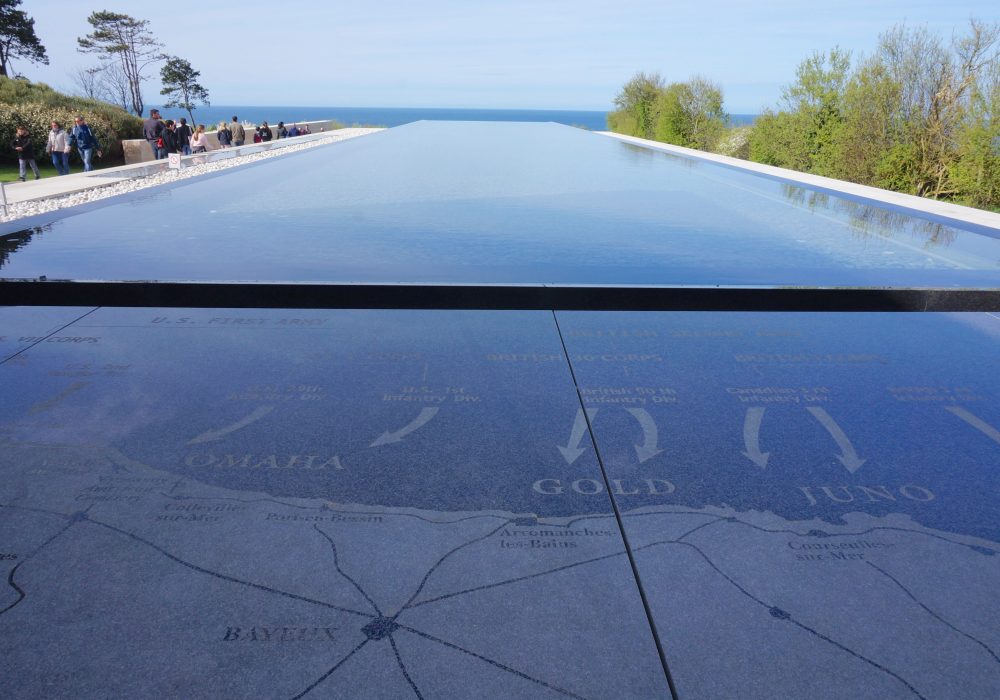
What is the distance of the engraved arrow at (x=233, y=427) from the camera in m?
2.70

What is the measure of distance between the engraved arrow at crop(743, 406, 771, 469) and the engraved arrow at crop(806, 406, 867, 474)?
0.72 ft

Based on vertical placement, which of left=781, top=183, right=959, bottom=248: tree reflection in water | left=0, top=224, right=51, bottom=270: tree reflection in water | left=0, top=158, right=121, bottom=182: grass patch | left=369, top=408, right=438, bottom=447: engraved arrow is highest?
left=0, top=158, right=121, bottom=182: grass patch

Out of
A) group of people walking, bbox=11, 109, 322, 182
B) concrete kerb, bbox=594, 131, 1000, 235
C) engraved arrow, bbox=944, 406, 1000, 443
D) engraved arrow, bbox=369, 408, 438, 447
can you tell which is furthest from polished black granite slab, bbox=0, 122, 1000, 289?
group of people walking, bbox=11, 109, 322, 182

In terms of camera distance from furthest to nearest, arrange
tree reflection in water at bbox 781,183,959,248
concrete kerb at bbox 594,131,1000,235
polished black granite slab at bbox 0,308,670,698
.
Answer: concrete kerb at bbox 594,131,1000,235, tree reflection in water at bbox 781,183,959,248, polished black granite slab at bbox 0,308,670,698

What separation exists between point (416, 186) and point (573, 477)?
845 centimetres

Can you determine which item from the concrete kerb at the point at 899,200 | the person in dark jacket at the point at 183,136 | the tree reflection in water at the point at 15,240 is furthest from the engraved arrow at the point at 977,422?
the person in dark jacket at the point at 183,136

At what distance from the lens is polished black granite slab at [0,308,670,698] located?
1.65 m

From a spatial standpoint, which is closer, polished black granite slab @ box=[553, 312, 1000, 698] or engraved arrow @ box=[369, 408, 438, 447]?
polished black granite slab @ box=[553, 312, 1000, 698]

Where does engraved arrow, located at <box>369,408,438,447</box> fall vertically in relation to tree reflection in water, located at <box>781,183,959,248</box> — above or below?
below

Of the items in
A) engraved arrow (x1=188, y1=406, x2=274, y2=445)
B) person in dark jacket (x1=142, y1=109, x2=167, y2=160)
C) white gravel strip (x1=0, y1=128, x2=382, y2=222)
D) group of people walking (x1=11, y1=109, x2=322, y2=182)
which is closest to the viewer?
engraved arrow (x1=188, y1=406, x2=274, y2=445)

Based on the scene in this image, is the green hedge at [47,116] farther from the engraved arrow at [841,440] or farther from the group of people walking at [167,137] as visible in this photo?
the engraved arrow at [841,440]

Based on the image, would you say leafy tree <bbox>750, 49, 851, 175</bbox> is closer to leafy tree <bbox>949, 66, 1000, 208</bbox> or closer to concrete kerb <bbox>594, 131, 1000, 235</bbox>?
leafy tree <bbox>949, 66, 1000, 208</bbox>

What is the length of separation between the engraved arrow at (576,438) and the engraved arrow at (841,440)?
0.93 metres

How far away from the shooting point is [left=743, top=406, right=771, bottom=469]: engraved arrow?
2.59m
